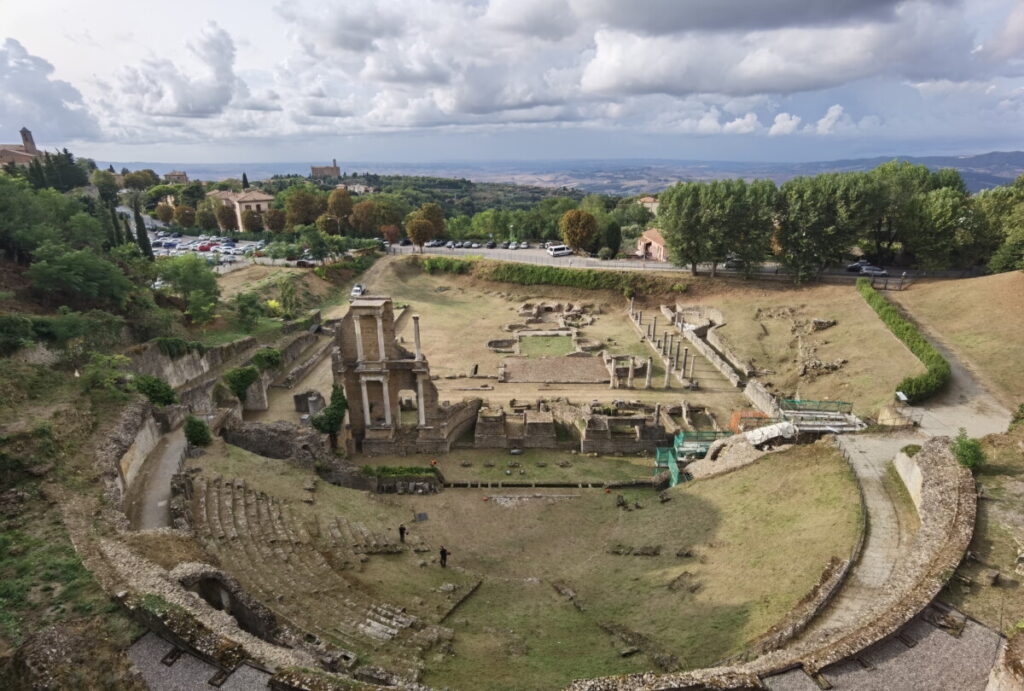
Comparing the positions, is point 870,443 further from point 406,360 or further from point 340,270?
point 340,270

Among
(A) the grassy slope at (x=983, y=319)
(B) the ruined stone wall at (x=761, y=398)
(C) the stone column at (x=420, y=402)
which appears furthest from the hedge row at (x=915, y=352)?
(C) the stone column at (x=420, y=402)

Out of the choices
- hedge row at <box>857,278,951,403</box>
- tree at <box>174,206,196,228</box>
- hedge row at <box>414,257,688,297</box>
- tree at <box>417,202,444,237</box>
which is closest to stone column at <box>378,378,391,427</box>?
hedge row at <box>857,278,951,403</box>

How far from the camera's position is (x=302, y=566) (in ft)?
54.3

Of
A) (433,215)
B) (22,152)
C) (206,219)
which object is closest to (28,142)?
(22,152)

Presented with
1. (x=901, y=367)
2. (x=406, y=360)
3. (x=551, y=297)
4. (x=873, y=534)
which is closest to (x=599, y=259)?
(x=551, y=297)

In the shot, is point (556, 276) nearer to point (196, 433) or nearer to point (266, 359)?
point (266, 359)

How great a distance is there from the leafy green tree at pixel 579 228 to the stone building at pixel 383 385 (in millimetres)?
42632

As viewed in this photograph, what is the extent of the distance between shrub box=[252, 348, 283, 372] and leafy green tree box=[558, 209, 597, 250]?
40.3 m

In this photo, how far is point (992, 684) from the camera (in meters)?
9.84

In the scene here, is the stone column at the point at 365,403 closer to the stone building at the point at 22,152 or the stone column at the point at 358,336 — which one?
the stone column at the point at 358,336

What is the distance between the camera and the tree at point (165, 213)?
95188 millimetres

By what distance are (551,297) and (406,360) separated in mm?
33073

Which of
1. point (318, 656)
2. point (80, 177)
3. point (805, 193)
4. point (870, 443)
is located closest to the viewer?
point (318, 656)

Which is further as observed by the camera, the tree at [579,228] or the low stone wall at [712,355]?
the tree at [579,228]
